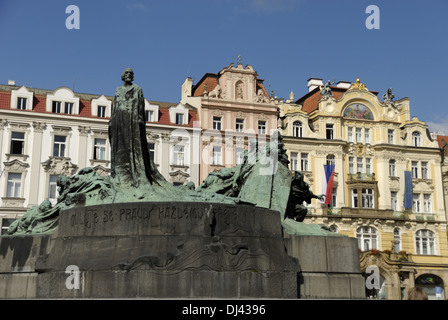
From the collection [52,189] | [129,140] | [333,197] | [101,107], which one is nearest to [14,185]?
[52,189]

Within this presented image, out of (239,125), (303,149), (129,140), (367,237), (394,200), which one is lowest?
(367,237)

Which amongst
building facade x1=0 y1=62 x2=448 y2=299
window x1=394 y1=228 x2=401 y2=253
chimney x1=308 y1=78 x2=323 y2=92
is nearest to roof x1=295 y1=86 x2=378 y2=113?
building facade x1=0 y1=62 x2=448 y2=299

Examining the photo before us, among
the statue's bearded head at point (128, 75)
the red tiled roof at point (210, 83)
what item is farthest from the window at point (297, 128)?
the statue's bearded head at point (128, 75)

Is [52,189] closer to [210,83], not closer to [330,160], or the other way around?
[210,83]

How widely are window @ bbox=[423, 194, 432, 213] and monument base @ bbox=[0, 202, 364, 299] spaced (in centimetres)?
3577

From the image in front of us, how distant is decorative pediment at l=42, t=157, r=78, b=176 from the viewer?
36.4 m

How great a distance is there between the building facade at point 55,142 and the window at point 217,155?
166 cm

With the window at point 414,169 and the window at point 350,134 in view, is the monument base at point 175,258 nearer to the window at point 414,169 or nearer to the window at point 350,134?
the window at point 350,134

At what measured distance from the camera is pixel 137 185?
11.7 m

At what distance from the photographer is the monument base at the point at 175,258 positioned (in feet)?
31.8

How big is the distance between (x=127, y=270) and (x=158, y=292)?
2.09 feet

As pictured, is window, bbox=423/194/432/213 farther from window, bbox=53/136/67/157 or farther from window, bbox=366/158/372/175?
window, bbox=53/136/67/157

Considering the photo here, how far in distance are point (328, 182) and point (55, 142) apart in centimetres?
1849

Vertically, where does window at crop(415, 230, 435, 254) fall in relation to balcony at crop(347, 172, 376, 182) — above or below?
below
